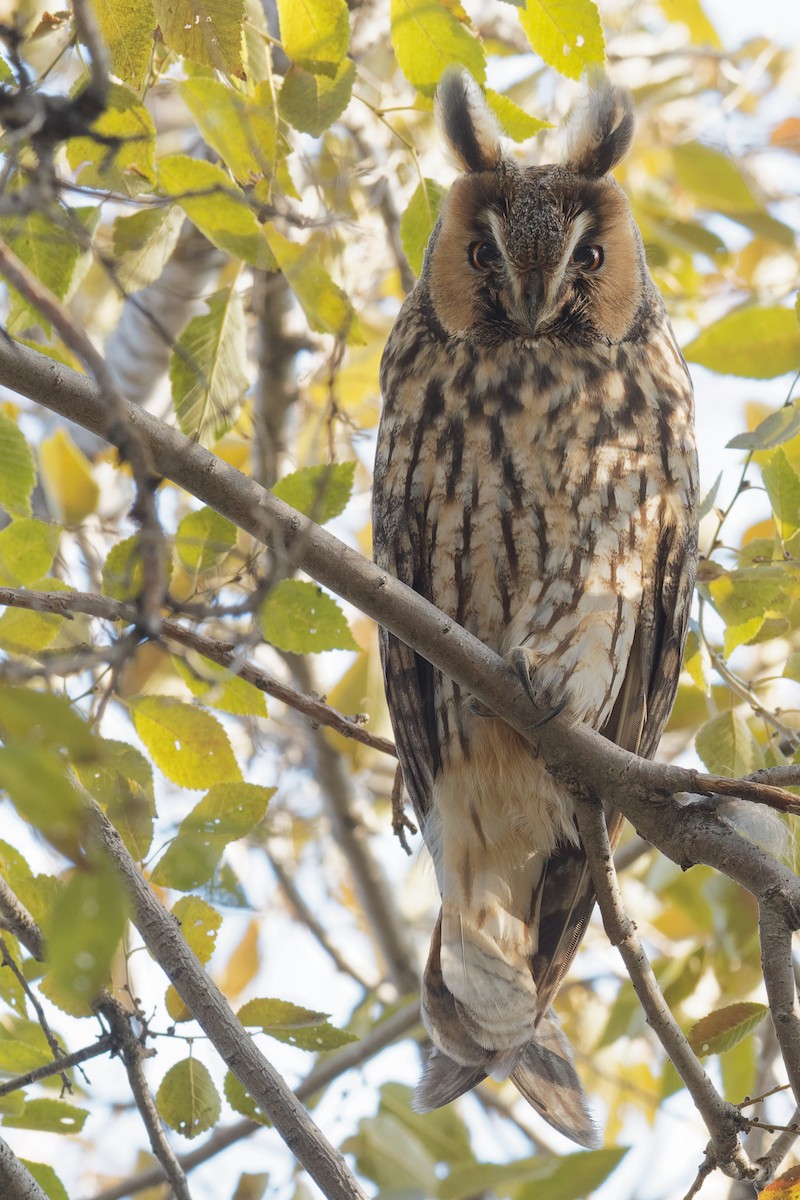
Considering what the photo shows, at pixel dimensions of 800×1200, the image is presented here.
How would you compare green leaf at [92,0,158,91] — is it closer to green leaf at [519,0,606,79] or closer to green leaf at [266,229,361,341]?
green leaf at [266,229,361,341]

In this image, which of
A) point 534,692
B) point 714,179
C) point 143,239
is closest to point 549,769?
point 534,692

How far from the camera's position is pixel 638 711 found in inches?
81.2

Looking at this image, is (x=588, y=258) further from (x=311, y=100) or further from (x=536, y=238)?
(x=311, y=100)

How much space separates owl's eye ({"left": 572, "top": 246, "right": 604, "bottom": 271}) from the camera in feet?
6.86

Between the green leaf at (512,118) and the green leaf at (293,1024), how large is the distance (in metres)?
1.23

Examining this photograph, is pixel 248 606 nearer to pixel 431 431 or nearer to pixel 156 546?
pixel 156 546

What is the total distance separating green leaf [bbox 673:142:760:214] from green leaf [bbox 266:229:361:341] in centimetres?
191

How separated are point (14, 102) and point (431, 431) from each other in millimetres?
1274

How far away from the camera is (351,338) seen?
1.69 metres

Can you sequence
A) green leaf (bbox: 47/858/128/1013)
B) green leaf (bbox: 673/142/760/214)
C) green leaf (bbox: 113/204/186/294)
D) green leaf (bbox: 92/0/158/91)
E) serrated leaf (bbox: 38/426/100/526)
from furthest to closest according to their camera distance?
1. green leaf (bbox: 673/142/760/214)
2. serrated leaf (bbox: 38/426/100/526)
3. green leaf (bbox: 113/204/186/294)
4. green leaf (bbox: 92/0/158/91)
5. green leaf (bbox: 47/858/128/1013)

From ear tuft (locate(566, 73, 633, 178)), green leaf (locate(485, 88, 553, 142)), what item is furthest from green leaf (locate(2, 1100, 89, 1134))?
ear tuft (locate(566, 73, 633, 178))

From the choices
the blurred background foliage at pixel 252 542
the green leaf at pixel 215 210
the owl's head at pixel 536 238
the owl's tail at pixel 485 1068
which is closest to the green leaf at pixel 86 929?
the blurred background foliage at pixel 252 542

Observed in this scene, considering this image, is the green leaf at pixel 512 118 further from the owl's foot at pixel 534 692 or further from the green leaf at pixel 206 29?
the owl's foot at pixel 534 692

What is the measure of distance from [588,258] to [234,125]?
0.89 metres
